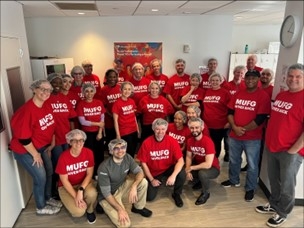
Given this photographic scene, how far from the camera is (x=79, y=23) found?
438cm

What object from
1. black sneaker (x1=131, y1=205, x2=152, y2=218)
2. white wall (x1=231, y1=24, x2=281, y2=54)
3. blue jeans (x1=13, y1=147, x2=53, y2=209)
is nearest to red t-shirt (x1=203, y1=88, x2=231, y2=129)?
black sneaker (x1=131, y1=205, x2=152, y2=218)

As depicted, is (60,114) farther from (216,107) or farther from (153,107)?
(216,107)

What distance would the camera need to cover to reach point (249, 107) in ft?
8.71

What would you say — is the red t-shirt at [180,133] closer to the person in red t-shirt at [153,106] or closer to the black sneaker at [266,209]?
the person in red t-shirt at [153,106]

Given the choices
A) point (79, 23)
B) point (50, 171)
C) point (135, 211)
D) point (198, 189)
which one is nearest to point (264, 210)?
point (198, 189)

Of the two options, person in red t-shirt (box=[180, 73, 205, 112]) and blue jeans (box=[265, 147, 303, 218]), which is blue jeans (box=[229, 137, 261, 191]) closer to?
blue jeans (box=[265, 147, 303, 218])

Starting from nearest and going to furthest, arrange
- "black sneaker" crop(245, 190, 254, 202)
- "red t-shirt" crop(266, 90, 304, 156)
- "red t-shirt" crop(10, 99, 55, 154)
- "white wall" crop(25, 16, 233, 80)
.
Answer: "red t-shirt" crop(266, 90, 304, 156)
"red t-shirt" crop(10, 99, 55, 154)
"black sneaker" crop(245, 190, 254, 202)
"white wall" crop(25, 16, 233, 80)

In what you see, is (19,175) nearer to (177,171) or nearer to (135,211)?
(135,211)

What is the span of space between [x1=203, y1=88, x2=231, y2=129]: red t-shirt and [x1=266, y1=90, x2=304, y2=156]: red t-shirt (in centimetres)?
90

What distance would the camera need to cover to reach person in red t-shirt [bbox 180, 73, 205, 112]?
3549 mm

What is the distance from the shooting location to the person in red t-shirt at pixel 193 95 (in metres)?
3.55

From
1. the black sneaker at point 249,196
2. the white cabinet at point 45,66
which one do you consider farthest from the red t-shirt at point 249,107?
the white cabinet at point 45,66

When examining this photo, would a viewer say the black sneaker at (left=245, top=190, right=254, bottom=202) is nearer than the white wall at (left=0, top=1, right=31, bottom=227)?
No

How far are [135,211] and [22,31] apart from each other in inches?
101
